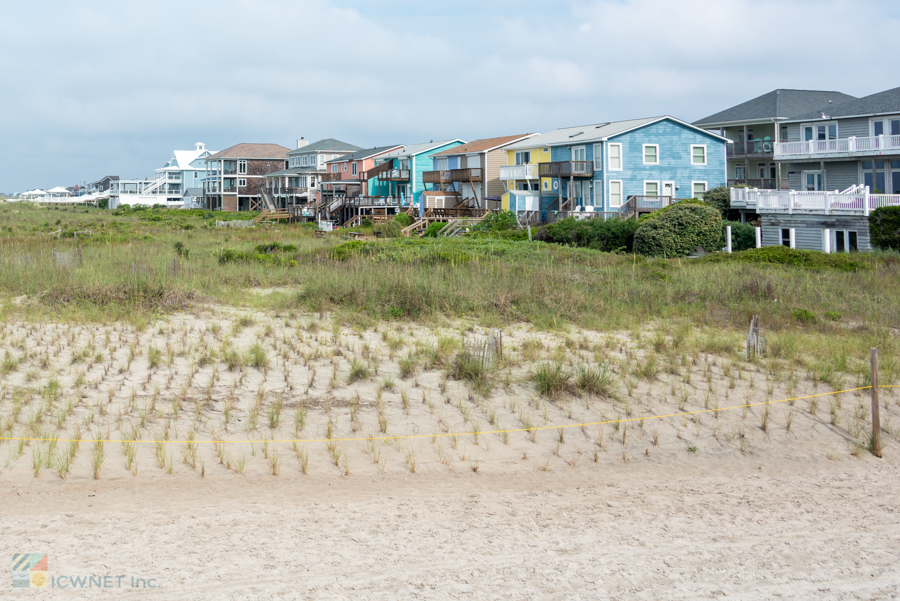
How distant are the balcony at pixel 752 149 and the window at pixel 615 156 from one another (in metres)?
9.73

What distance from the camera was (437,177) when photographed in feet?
213

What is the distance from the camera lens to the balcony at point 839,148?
127 feet

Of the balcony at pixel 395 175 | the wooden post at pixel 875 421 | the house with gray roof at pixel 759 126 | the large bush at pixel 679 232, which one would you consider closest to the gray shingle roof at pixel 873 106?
the house with gray roof at pixel 759 126

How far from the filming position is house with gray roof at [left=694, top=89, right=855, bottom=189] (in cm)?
5144

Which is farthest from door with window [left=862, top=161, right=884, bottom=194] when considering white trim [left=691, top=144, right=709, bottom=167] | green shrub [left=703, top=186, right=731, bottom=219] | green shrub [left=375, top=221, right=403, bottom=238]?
green shrub [left=375, top=221, right=403, bottom=238]

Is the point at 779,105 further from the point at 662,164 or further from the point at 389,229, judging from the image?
the point at 389,229

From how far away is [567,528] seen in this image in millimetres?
7043

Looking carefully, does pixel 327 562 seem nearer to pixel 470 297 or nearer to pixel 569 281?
pixel 470 297

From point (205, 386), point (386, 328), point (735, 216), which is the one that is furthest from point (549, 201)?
point (205, 386)

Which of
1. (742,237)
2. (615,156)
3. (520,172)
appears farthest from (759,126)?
(742,237)

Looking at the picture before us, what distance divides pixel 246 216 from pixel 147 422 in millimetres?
75658

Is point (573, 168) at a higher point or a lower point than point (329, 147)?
lower

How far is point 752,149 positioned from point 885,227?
24.5 metres

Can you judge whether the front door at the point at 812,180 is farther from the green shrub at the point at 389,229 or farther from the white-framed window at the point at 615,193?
the green shrub at the point at 389,229
